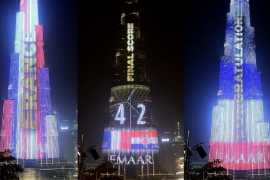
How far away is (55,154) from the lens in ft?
109

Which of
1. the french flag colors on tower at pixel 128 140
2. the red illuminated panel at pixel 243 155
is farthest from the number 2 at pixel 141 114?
the red illuminated panel at pixel 243 155

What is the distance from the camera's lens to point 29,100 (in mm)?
33594

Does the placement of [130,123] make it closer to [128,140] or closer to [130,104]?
[128,140]

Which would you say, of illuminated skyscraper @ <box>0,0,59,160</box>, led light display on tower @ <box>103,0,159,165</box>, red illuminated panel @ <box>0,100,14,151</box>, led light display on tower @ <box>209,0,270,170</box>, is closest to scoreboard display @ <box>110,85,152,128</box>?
led light display on tower @ <box>103,0,159,165</box>

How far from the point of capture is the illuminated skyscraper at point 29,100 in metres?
31.4

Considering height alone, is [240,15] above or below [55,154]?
above

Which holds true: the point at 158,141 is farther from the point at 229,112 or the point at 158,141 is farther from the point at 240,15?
the point at 240,15

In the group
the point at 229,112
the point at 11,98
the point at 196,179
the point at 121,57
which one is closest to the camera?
the point at 196,179

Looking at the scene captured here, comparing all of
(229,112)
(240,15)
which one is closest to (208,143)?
(229,112)

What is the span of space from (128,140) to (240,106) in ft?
28.5

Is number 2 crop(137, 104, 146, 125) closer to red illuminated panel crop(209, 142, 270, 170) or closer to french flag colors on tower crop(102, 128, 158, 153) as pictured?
french flag colors on tower crop(102, 128, 158, 153)

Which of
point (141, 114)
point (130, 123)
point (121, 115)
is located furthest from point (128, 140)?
point (141, 114)

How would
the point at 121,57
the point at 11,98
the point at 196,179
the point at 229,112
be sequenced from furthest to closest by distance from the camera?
the point at 121,57 < the point at 229,112 < the point at 11,98 < the point at 196,179

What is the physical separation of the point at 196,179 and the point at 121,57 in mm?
21051
